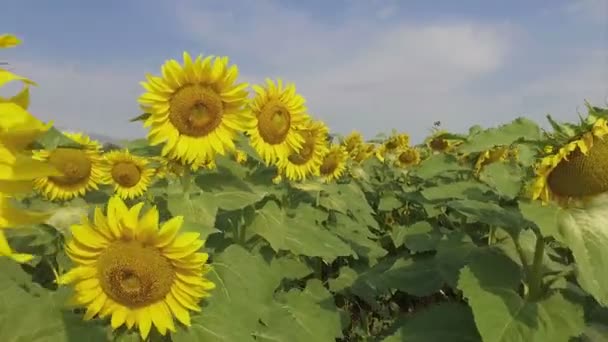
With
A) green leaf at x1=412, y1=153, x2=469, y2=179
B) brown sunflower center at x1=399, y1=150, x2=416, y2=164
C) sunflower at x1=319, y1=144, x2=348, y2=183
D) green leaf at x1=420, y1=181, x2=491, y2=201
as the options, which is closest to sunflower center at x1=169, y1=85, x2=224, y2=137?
green leaf at x1=420, y1=181, x2=491, y2=201

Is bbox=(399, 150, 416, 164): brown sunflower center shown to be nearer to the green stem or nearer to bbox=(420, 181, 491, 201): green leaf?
bbox=(420, 181, 491, 201): green leaf

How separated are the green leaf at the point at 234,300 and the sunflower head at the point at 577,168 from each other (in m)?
1.32

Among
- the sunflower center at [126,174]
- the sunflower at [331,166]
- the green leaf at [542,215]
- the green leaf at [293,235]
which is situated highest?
the green leaf at [542,215]

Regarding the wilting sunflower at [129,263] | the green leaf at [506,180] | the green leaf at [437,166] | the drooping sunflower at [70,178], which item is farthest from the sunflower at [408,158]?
the wilting sunflower at [129,263]

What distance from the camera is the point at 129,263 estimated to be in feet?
8.14

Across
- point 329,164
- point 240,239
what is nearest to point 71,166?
point 240,239

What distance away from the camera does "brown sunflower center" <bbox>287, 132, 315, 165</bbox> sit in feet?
16.0

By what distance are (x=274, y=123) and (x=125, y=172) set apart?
1509mm

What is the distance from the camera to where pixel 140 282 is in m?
2.52

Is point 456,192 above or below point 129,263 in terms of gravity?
above

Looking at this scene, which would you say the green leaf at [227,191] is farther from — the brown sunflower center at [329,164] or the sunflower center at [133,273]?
the brown sunflower center at [329,164]

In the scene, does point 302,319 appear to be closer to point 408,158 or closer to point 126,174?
point 126,174

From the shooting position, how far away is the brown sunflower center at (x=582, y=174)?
2311 mm

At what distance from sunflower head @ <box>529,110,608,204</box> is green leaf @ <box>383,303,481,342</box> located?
0.87 meters
